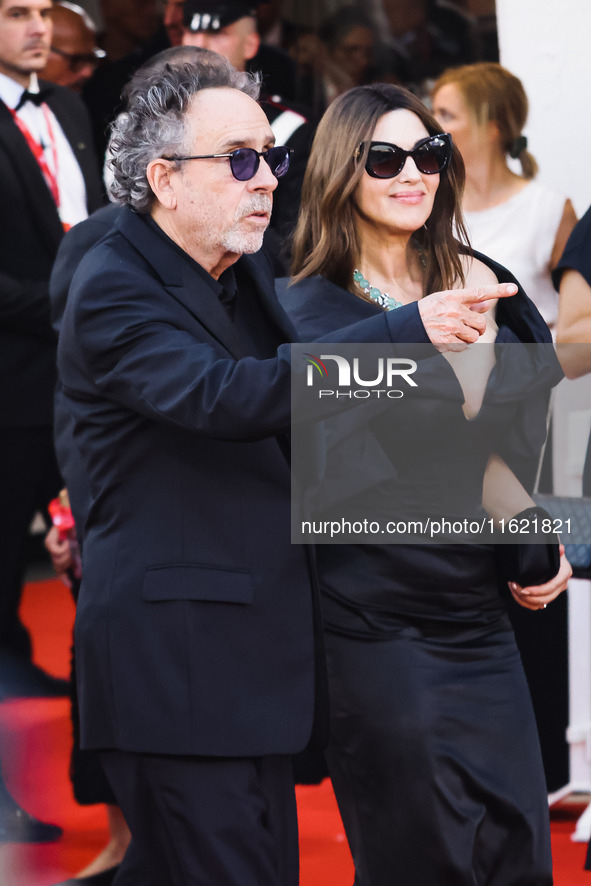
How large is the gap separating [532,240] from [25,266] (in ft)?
5.10

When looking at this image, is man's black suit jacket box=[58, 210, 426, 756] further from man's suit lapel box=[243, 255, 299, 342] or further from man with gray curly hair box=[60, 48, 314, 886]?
man's suit lapel box=[243, 255, 299, 342]

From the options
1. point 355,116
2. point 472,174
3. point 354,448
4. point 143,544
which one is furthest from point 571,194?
point 143,544

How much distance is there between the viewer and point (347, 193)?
267 centimetres

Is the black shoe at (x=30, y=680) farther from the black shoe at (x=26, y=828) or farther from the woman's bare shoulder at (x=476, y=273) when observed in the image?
the woman's bare shoulder at (x=476, y=273)

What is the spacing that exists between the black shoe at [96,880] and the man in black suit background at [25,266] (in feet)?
2.91

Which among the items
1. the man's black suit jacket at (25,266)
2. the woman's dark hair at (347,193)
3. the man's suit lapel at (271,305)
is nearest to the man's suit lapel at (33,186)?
the man's black suit jacket at (25,266)

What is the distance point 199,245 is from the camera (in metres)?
2.27

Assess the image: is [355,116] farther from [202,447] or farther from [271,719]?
[271,719]

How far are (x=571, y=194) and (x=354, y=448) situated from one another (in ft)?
5.61

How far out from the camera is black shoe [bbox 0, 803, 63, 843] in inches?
136

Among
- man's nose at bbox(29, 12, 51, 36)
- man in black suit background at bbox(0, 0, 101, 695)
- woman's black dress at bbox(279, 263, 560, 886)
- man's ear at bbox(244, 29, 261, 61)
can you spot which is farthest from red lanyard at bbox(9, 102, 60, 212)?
woman's black dress at bbox(279, 263, 560, 886)

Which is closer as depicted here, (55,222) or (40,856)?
(40,856)

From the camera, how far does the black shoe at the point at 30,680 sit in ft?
14.6

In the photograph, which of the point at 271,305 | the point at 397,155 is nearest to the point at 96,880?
the point at 271,305
